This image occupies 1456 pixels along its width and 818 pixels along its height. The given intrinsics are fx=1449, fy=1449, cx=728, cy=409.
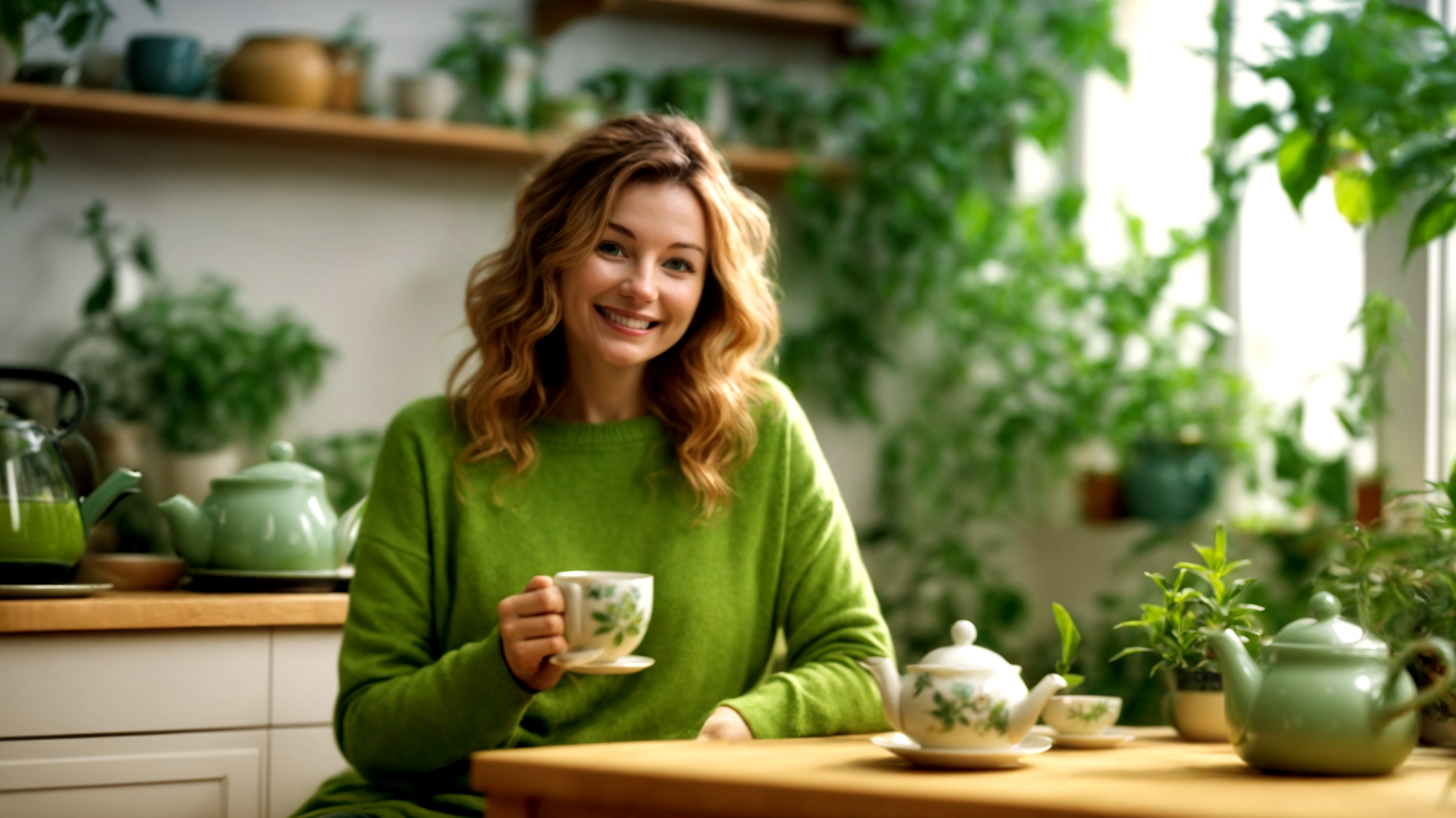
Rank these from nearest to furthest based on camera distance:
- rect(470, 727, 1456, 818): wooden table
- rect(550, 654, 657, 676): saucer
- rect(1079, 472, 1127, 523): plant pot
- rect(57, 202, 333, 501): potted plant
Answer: rect(470, 727, 1456, 818): wooden table < rect(550, 654, 657, 676): saucer < rect(57, 202, 333, 501): potted plant < rect(1079, 472, 1127, 523): plant pot

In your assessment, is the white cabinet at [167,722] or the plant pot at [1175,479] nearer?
the white cabinet at [167,722]

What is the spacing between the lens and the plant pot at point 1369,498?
8.48ft

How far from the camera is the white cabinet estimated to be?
1.84m

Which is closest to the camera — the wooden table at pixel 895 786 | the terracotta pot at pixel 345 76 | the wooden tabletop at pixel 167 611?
the wooden table at pixel 895 786

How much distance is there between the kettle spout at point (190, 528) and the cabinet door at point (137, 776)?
0.26 m

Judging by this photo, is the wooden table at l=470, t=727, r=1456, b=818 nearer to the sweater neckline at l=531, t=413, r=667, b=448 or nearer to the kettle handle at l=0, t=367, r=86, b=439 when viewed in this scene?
the sweater neckline at l=531, t=413, r=667, b=448

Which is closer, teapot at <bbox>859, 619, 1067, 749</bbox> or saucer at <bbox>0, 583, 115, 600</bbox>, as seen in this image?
teapot at <bbox>859, 619, 1067, 749</bbox>

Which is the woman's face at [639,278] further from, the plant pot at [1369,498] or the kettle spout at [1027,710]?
the plant pot at [1369,498]

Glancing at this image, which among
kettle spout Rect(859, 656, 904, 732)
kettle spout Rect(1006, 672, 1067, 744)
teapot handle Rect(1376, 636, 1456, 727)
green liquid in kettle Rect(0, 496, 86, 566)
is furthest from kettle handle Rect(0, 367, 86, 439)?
teapot handle Rect(1376, 636, 1456, 727)

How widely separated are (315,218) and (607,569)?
6.01ft

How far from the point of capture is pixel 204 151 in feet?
10.2

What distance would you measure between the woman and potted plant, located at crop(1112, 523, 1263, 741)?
12.7 inches

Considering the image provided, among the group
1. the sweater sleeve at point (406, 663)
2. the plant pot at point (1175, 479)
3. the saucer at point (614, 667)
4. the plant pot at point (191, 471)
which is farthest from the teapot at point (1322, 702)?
the plant pot at point (191, 471)

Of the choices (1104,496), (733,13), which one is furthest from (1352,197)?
(733,13)
